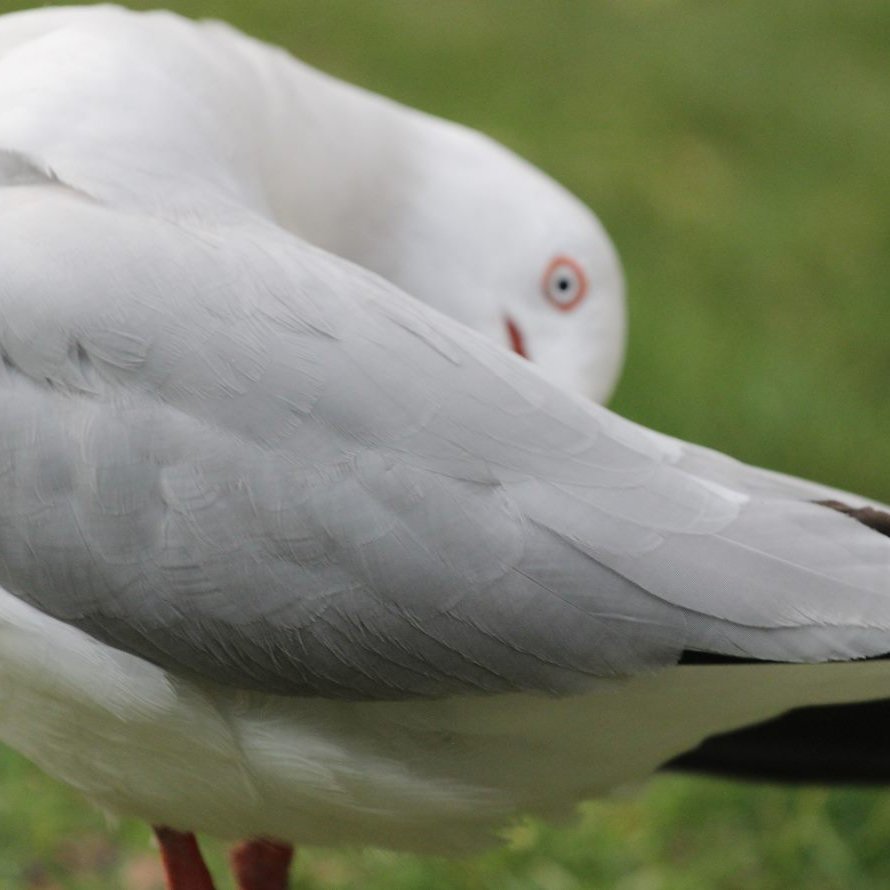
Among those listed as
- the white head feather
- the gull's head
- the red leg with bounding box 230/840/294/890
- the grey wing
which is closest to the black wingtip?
the grey wing

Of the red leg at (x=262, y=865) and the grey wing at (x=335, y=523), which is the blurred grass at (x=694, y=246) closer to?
the red leg at (x=262, y=865)

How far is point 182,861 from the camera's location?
2305 mm

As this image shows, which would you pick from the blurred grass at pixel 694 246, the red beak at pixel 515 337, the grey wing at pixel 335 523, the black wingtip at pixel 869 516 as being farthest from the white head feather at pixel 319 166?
the blurred grass at pixel 694 246

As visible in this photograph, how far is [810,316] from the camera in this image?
512cm

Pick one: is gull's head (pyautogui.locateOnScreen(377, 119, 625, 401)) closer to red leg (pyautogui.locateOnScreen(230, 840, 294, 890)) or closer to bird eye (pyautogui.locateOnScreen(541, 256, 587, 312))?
bird eye (pyautogui.locateOnScreen(541, 256, 587, 312))

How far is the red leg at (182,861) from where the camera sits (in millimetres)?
2279

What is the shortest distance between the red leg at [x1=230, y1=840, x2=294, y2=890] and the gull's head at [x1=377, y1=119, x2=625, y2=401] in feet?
3.04

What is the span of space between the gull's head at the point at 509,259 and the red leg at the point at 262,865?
36.5 inches

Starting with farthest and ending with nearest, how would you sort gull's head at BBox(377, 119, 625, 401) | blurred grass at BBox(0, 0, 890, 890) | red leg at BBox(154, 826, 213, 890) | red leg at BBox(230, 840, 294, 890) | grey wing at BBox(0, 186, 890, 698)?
blurred grass at BBox(0, 0, 890, 890) → gull's head at BBox(377, 119, 625, 401) → red leg at BBox(230, 840, 294, 890) → red leg at BBox(154, 826, 213, 890) → grey wing at BBox(0, 186, 890, 698)

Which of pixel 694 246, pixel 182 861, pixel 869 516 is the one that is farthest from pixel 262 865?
pixel 694 246

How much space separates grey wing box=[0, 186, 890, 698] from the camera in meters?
1.77

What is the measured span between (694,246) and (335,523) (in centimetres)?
372

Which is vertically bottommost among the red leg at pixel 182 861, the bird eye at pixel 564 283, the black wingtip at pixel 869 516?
the red leg at pixel 182 861

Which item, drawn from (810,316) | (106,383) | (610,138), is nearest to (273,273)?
(106,383)
